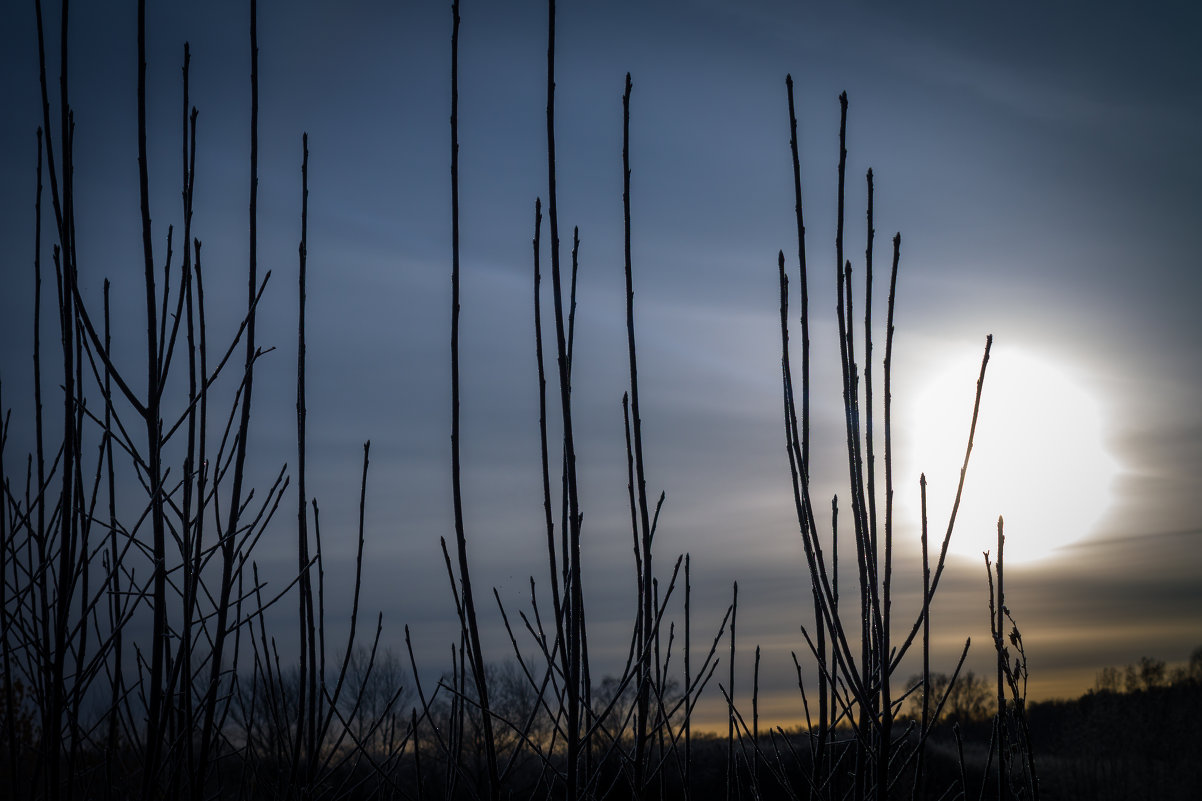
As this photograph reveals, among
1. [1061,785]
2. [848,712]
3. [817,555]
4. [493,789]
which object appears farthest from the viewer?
[1061,785]

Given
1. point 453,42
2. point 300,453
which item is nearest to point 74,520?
point 300,453

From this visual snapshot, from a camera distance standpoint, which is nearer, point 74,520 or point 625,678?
point 625,678

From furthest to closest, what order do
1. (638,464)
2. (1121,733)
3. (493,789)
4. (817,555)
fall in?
(1121,733) → (638,464) → (817,555) → (493,789)

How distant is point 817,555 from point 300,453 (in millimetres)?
1047

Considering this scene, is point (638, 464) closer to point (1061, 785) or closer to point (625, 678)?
point (625, 678)

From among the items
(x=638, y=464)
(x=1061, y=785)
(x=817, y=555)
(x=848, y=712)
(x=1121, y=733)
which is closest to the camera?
(x=817, y=555)

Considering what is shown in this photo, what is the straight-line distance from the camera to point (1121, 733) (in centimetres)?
2336

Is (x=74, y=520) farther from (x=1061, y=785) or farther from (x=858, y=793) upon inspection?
(x=1061, y=785)

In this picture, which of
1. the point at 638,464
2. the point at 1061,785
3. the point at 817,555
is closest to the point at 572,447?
the point at 638,464

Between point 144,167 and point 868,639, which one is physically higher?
point 144,167

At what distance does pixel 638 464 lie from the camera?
1.71 meters

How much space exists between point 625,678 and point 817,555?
435mm

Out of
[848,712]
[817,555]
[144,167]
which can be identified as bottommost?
[848,712]

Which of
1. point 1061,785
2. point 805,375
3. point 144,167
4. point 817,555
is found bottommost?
point 1061,785
